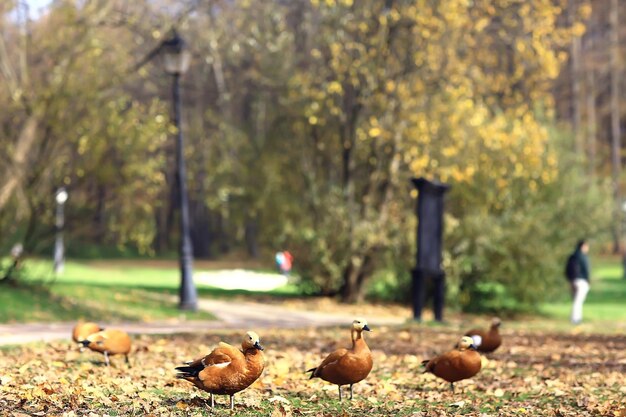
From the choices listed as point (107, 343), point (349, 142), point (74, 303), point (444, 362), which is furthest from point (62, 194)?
point (444, 362)

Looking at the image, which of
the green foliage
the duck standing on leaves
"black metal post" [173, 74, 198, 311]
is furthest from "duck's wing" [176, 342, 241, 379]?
the green foliage

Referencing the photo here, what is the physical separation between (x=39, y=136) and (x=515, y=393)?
53.6 ft

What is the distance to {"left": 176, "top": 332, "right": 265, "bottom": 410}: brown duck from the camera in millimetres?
8016

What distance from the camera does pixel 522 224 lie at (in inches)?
1029

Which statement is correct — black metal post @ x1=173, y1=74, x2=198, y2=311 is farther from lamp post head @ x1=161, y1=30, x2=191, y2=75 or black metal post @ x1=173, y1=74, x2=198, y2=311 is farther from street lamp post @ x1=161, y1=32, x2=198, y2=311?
lamp post head @ x1=161, y1=30, x2=191, y2=75

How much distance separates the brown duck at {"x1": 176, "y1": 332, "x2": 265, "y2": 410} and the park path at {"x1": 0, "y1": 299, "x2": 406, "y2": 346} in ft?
24.2

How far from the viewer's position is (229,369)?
804 centimetres

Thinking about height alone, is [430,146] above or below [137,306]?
above

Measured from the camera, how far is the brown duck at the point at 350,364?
872 centimetres

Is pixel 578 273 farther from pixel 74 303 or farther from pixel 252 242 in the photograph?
pixel 252 242

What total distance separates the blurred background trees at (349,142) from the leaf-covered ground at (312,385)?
8.69 m

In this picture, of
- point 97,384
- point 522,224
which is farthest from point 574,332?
point 97,384

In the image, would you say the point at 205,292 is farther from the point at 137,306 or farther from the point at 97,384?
the point at 97,384

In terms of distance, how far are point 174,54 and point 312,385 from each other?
44.2 ft
